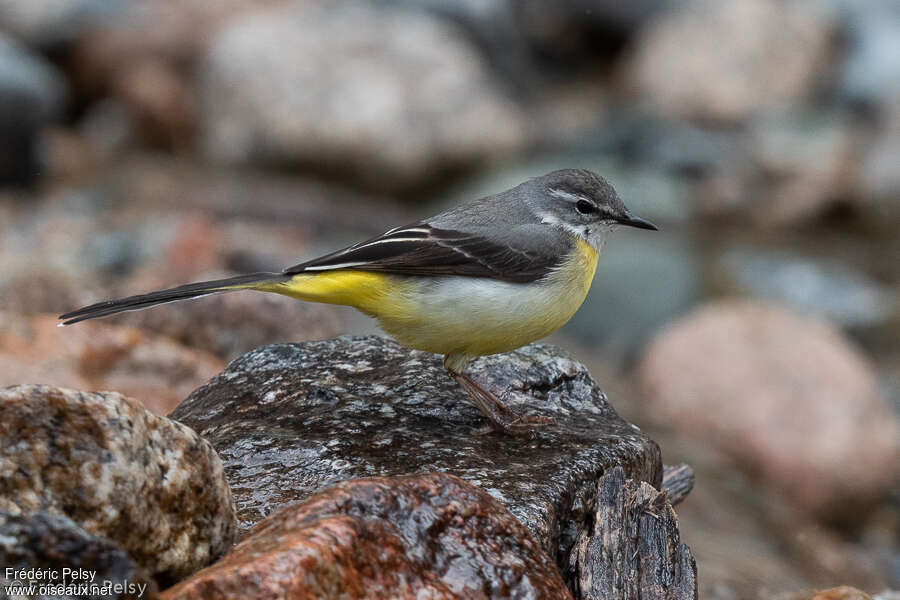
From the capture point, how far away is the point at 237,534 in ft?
14.0

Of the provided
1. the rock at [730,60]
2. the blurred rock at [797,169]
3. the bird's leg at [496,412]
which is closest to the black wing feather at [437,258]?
the bird's leg at [496,412]

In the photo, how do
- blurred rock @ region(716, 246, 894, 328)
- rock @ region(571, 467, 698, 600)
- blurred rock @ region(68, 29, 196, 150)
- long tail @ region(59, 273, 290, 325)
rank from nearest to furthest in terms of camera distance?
rock @ region(571, 467, 698, 600)
long tail @ region(59, 273, 290, 325)
blurred rock @ region(716, 246, 894, 328)
blurred rock @ region(68, 29, 196, 150)

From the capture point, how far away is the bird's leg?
5.61 metres

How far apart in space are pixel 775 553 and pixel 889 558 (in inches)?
67.2

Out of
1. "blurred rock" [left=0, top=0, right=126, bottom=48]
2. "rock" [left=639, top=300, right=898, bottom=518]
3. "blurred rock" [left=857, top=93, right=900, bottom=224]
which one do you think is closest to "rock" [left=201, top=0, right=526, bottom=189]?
"blurred rock" [left=0, top=0, right=126, bottom=48]

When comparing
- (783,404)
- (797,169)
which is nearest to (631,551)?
(783,404)

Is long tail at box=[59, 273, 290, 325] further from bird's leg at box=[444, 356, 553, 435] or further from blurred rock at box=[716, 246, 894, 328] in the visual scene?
blurred rock at box=[716, 246, 894, 328]

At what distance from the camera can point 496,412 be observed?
228 inches

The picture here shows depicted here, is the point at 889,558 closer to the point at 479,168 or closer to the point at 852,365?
the point at 852,365

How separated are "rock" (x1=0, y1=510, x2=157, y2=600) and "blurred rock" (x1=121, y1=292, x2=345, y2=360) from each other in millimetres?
5688

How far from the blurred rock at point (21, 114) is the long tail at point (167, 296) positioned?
12845 millimetres

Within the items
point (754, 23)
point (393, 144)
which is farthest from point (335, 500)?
point (754, 23)

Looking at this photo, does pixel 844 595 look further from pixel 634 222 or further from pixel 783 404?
pixel 783 404

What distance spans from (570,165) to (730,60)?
4.84 meters
